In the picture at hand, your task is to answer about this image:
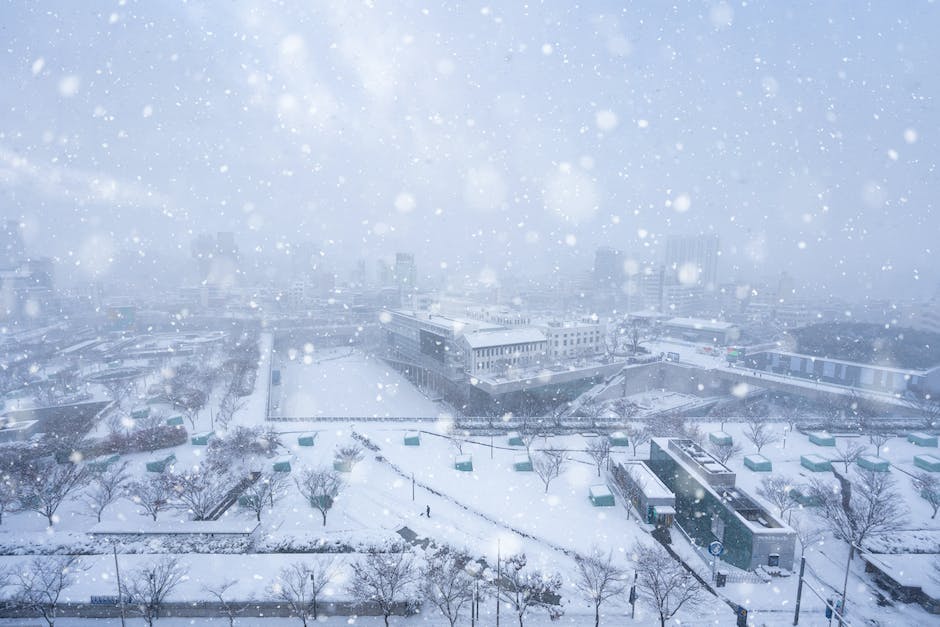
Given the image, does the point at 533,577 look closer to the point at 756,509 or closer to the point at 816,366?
the point at 756,509

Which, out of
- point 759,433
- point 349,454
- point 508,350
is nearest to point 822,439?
point 759,433

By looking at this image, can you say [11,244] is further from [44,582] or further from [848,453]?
[848,453]

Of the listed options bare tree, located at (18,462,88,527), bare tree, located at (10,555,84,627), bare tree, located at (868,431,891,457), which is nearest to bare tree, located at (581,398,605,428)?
bare tree, located at (868,431,891,457)

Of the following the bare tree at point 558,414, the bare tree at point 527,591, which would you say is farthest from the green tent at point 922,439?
the bare tree at point 527,591

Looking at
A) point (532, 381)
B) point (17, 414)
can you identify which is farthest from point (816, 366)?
point (17, 414)

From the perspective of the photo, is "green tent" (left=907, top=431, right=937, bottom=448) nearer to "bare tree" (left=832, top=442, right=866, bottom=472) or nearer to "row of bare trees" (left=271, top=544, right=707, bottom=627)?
"bare tree" (left=832, top=442, right=866, bottom=472)
